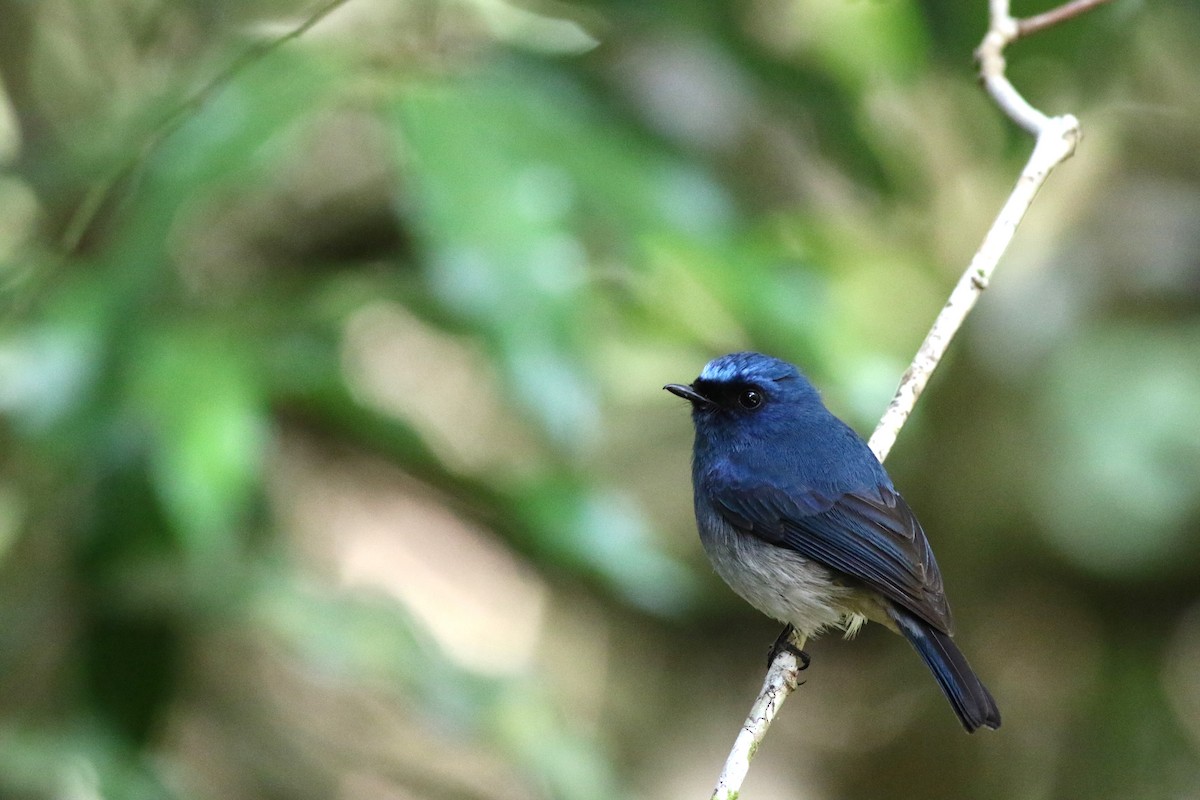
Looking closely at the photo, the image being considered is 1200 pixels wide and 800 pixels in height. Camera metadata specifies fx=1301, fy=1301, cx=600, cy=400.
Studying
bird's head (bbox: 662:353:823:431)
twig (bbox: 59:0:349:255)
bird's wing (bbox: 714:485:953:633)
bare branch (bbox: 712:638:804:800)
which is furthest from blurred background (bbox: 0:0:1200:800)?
bare branch (bbox: 712:638:804:800)

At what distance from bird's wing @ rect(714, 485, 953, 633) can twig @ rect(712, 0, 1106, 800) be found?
0.32 meters

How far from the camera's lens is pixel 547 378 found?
8.29 ft

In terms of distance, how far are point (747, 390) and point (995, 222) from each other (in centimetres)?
91

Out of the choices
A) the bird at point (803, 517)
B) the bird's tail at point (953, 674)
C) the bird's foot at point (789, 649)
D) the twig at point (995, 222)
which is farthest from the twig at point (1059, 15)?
the bird's foot at point (789, 649)

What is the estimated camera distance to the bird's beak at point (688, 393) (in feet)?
11.2

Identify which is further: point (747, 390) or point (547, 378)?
point (747, 390)

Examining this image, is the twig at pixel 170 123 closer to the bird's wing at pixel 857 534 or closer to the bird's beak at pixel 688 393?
the bird's beak at pixel 688 393

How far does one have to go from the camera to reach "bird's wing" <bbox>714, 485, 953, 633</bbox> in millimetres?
3127

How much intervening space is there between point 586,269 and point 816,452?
96cm

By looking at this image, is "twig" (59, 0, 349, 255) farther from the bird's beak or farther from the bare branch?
the bare branch

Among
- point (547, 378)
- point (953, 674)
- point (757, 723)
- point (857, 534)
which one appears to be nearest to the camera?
point (757, 723)

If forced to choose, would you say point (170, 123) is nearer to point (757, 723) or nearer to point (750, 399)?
point (750, 399)

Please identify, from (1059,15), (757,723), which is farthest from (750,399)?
(757,723)

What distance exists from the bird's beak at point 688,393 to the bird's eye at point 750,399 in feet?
0.28
